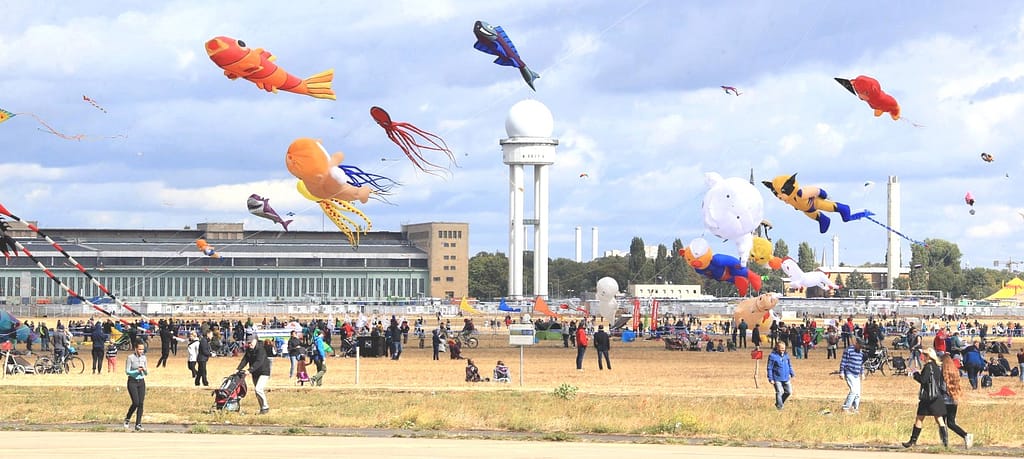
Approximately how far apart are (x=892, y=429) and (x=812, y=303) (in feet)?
412

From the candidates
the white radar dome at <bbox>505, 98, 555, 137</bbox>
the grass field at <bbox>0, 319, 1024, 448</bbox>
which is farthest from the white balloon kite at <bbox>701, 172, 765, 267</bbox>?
the white radar dome at <bbox>505, 98, 555, 137</bbox>

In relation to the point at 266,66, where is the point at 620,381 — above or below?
below

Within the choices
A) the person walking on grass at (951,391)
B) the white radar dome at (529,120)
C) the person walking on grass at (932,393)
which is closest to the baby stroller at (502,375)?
the person walking on grass at (951,391)

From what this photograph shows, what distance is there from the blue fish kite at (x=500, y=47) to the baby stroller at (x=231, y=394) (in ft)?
35.6

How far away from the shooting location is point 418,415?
29.1 metres

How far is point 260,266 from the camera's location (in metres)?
185

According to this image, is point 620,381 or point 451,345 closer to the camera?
point 620,381

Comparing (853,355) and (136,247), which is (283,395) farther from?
(136,247)

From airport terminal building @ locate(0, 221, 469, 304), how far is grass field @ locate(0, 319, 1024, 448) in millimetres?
137508

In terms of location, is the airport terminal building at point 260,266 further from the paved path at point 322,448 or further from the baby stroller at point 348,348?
the paved path at point 322,448

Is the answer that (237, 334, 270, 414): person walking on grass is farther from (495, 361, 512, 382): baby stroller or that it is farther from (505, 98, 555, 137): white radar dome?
(505, 98, 555, 137): white radar dome

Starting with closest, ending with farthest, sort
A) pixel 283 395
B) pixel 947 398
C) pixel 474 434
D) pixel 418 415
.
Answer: pixel 947 398 → pixel 474 434 → pixel 418 415 → pixel 283 395

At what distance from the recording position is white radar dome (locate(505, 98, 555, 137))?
173 metres

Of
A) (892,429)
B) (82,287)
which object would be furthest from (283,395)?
(82,287)
